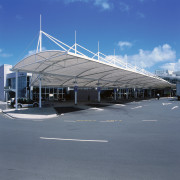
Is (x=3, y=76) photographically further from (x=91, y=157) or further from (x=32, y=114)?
(x=91, y=157)

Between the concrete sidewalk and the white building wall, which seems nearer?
the concrete sidewalk

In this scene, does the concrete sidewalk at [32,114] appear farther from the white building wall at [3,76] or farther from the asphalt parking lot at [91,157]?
the white building wall at [3,76]

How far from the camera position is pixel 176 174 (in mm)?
4008

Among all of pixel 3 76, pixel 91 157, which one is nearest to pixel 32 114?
pixel 91 157

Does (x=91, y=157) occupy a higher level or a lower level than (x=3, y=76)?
lower

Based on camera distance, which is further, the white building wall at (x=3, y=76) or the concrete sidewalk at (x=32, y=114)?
the white building wall at (x=3, y=76)

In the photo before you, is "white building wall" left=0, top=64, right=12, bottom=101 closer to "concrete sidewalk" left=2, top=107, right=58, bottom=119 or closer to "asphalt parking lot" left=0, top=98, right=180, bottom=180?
"concrete sidewalk" left=2, top=107, right=58, bottom=119

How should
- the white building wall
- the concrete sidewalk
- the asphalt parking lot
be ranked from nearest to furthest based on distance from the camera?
the asphalt parking lot, the concrete sidewalk, the white building wall

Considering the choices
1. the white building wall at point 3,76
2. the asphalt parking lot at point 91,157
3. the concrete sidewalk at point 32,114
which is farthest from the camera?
the white building wall at point 3,76

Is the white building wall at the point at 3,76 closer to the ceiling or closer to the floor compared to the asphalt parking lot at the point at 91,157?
closer to the ceiling

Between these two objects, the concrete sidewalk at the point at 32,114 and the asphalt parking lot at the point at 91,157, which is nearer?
the asphalt parking lot at the point at 91,157


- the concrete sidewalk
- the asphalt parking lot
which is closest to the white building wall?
the concrete sidewalk

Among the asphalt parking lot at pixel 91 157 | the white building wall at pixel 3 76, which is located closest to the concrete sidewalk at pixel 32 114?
the asphalt parking lot at pixel 91 157

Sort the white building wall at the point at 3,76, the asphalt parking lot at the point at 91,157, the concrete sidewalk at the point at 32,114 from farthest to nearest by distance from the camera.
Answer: the white building wall at the point at 3,76
the concrete sidewalk at the point at 32,114
the asphalt parking lot at the point at 91,157
